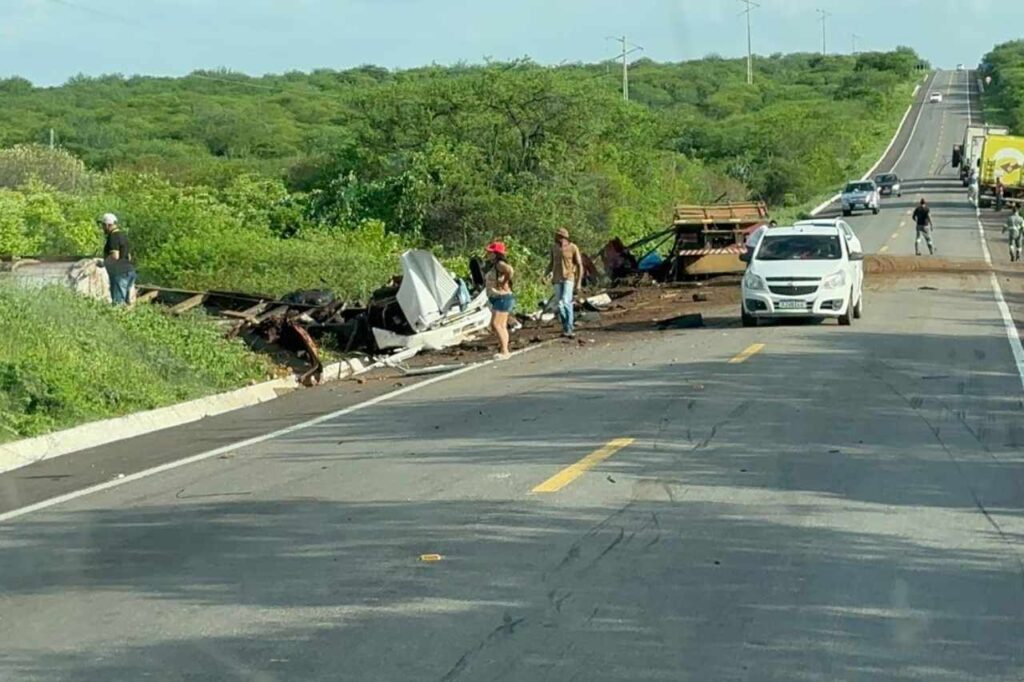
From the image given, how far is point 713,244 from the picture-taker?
36.8m

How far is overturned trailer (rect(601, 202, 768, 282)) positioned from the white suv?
9.56m

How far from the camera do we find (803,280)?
82.2ft

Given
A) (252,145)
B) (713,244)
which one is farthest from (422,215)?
(252,145)

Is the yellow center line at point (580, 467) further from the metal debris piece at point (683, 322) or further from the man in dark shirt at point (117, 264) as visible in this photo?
the metal debris piece at point (683, 322)

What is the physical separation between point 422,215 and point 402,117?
20.3ft

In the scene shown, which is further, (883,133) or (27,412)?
(883,133)

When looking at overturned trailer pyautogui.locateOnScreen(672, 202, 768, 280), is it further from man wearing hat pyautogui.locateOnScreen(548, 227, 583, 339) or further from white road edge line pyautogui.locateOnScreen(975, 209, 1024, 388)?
man wearing hat pyautogui.locateOnScreen(548, 227, 583, 339)

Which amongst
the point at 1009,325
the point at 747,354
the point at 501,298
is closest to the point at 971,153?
the point at 1009,325

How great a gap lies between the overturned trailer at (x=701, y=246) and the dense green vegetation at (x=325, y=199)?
2.64 meters

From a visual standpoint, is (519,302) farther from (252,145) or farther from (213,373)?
(252,145)

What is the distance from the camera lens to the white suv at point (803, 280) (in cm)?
2505

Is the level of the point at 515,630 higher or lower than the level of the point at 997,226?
higher

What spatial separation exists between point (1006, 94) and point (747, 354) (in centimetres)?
13352

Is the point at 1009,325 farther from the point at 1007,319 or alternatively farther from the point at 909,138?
the point at 909,138
